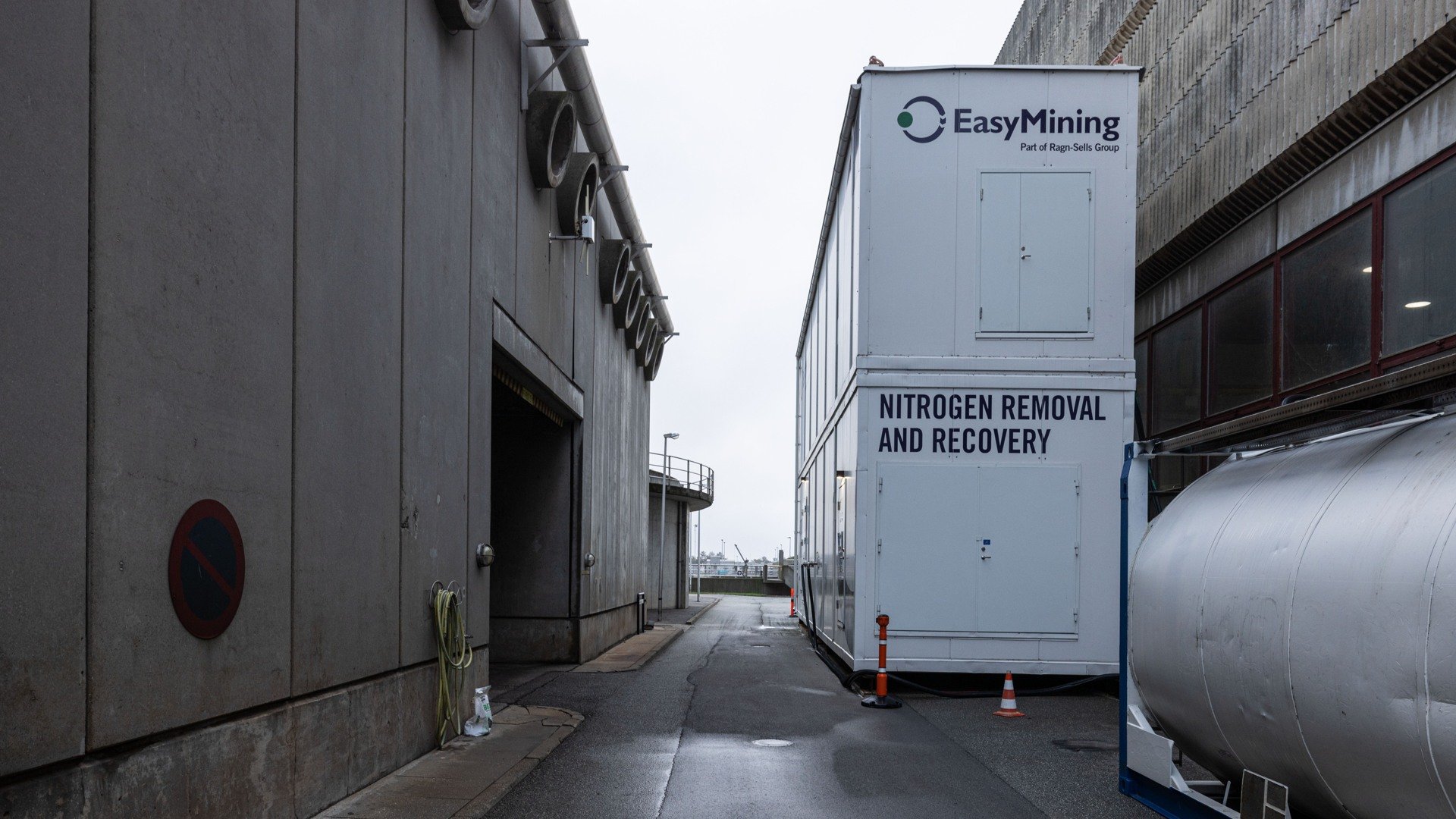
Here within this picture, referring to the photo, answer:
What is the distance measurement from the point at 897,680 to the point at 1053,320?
4.84 meters

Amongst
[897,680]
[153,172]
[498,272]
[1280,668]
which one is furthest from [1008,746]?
[153,172]

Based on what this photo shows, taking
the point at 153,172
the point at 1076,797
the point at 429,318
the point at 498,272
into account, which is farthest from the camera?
the point at 498,272

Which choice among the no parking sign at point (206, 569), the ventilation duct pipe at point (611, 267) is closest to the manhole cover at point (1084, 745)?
the no parking sign at point (206, 569)

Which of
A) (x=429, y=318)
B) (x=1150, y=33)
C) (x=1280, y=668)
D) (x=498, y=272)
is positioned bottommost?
(x=1280, y=668)

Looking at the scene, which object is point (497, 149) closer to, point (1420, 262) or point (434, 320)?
point (434, 320)

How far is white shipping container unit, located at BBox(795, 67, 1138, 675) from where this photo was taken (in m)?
14.4

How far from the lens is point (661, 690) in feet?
50.4

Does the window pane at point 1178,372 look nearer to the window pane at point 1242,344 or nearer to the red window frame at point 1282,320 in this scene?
the red window frame at point 1282,320

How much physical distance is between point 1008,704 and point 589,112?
420 inches

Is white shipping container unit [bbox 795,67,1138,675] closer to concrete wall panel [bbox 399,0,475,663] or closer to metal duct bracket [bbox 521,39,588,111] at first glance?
metal duct bracket [bbox 521,39,588,111]

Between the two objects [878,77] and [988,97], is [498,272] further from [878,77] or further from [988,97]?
[988,97]

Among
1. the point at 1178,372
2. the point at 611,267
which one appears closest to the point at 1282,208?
the point at 1178,372

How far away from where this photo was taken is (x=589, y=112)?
59.6 feet

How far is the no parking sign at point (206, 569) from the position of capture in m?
6.02
